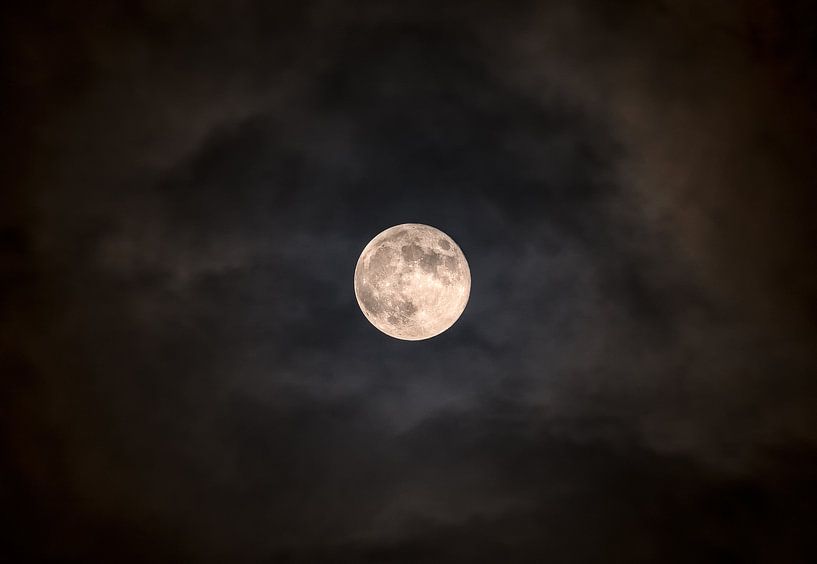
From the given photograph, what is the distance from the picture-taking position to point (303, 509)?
40.2 feet

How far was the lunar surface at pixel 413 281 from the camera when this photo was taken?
26.1 ft

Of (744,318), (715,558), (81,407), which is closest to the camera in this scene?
(744,318)

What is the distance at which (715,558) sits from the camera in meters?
12.7

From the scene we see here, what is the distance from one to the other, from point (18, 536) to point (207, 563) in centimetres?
375

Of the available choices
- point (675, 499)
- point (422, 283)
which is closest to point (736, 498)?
point (675, 499)

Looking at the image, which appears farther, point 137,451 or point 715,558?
point 715,558

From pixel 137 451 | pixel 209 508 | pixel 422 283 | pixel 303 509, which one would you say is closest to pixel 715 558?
pixel 303 509

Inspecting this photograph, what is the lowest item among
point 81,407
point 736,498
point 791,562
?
point 791,562

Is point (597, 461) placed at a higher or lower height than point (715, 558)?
higher

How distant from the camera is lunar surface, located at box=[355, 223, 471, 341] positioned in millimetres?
7957

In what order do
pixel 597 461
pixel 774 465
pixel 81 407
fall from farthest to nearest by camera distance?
pixel 597 461 → pixel 774 465 → pixel 81 407

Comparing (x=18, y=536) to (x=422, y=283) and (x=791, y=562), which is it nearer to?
(x=422, y=283)

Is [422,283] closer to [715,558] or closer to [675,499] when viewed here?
[675,499]

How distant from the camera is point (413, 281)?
7.93 metres
